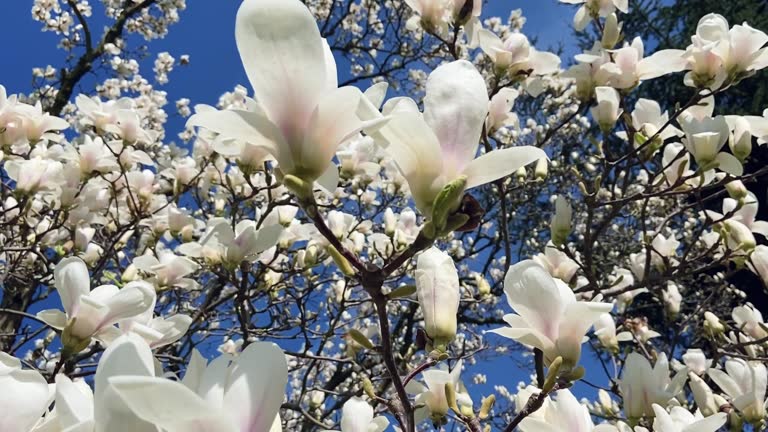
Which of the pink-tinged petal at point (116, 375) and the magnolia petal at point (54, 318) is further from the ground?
the magnolia petal at point (54, 318)

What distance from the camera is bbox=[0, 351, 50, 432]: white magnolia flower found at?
21.7 inches

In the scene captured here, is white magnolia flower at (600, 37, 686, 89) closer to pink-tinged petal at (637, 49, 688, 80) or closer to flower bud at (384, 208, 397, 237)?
→ pink-tinged petal at (637, 49, 688, 80)

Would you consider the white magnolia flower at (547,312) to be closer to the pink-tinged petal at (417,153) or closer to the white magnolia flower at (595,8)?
the pink-tinged petal at (417,153)

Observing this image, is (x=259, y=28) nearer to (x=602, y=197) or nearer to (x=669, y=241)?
(x=669, y=241)

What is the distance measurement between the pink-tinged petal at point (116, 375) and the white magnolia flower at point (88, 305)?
0.67 meters

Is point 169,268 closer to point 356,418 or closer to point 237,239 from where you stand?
point 237,239

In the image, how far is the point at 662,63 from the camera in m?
1.82

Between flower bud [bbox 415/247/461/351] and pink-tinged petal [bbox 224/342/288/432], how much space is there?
12.4 inches

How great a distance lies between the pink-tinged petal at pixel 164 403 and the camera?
401 millimetres

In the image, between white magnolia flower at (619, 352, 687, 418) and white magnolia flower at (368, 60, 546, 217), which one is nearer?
white magnolia flower at (368, 60, 546, 217)

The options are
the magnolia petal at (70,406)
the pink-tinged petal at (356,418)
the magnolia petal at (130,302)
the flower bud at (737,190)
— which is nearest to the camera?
the magnolia petal at (70,406)

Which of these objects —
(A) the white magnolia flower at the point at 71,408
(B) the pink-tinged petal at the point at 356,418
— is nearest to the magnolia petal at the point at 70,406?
(A) the white magnolia flower at the point at 71,408

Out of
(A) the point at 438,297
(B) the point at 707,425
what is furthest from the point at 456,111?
(B) the point at 707,425

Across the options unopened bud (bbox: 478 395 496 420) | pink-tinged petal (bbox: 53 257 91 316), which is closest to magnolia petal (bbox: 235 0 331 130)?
unopened bud (bbox: 478 395 496 420)
